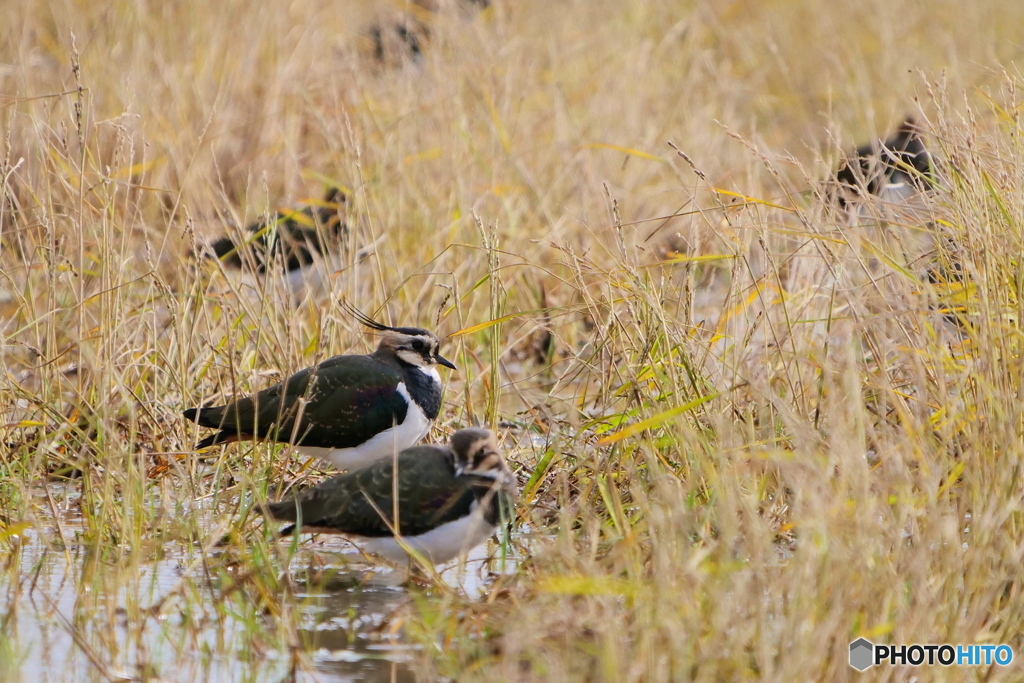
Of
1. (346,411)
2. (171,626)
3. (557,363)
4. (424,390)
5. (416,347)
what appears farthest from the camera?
(557,363)

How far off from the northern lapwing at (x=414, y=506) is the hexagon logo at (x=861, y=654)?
140 centimetres

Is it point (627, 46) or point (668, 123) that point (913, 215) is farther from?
point (627, 46)

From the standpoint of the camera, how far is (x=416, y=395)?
542 cm

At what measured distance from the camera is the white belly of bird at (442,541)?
14.3 feet

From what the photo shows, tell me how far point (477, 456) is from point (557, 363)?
1.15m

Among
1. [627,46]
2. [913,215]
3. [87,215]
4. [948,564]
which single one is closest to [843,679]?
[948,564]

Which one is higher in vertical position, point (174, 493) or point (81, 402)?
point (81, 402)

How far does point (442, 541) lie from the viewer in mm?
4371

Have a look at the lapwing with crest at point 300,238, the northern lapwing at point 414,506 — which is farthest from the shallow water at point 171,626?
the lapwing with crest at point 300,238

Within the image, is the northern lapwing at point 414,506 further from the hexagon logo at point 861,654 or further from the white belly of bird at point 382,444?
the hexagon logo at point 861,654

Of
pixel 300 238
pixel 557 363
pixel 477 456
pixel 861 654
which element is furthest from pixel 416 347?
pixel 300 238

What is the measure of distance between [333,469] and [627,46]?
6.25 meters

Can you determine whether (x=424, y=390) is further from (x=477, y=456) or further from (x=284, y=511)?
(x=284, y=511)

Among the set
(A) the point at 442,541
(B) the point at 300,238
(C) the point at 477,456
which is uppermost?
(C) the point at 477,456
